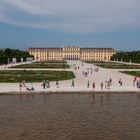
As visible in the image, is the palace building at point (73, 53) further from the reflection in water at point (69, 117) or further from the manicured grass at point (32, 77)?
the reflection in water at point (69, 117)

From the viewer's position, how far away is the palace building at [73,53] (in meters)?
166

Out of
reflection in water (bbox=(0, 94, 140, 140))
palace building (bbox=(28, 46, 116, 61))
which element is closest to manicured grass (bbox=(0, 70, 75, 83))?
reflection in water (bbox=(0, 94, 140, 140))

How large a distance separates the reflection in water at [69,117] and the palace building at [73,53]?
144711mm

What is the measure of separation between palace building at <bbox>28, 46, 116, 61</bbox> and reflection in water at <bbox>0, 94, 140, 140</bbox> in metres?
145

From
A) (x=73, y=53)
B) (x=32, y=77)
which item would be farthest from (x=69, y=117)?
(x=73, y=53)

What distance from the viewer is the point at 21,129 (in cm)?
1348

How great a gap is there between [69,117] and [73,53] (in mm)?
151544

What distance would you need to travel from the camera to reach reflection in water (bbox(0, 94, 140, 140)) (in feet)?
41.9

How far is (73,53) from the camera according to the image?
167 m

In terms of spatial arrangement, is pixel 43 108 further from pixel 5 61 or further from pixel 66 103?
pixel 5 61

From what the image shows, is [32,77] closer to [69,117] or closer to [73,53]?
[69,117]

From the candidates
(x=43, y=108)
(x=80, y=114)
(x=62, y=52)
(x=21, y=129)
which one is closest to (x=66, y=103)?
(x=43, y=108)

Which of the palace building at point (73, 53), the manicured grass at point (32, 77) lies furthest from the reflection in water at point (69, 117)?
the palace building at point (73, 53)

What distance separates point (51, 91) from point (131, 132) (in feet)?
36.8
